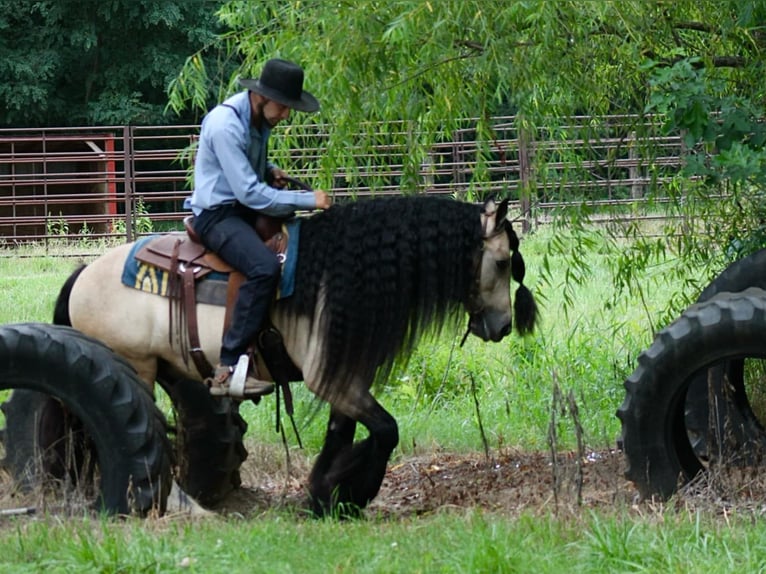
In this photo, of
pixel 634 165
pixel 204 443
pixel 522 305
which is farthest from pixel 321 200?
pixel 634 165

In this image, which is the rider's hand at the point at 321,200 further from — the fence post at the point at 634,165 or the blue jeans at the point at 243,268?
the fence post at the point at 634,165

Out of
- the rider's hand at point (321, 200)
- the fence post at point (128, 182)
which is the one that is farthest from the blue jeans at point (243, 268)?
the fence post at point (128, 182)

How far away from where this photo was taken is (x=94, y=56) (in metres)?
33.0

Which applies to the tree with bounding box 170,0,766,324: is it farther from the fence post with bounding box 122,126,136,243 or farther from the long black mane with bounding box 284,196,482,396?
the fence post with bounding box 122,126,136,243

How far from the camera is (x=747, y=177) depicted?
680 cm

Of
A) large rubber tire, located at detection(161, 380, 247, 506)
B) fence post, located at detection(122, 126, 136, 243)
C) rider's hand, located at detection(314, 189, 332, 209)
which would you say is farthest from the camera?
fence post, located at detection(122, 126, 136, 243)

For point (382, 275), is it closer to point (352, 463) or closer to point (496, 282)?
point (496, 282)

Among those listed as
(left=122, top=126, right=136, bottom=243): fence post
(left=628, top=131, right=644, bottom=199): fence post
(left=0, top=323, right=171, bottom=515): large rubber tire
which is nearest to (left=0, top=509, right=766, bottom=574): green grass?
(left=0, top=323, right=171, bottom=515): large rubber tire

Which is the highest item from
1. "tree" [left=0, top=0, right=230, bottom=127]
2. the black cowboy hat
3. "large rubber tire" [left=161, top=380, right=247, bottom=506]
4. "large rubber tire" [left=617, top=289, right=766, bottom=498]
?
"tree" [left=0, top=0, right=230, bottom=127]

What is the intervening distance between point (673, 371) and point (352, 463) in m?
1.81

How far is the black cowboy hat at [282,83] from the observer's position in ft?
21.8

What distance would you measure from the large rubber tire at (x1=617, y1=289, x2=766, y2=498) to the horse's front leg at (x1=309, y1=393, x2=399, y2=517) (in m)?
1.29

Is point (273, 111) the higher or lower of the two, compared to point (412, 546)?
higher

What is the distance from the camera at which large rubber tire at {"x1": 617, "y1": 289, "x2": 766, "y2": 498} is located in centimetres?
634
